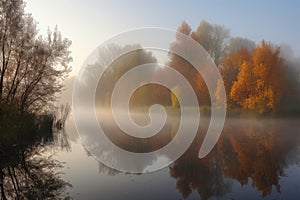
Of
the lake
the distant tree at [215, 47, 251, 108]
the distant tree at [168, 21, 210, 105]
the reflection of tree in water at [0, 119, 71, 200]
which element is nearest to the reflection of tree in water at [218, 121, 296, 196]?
the lake

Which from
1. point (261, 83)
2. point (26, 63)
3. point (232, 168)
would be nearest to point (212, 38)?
point (261, 83)

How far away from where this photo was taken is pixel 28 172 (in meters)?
12.6

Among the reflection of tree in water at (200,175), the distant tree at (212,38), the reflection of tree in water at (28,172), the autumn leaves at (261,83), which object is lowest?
the reflection of tree in water at (200,175)

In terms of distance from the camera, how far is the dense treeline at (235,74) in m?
41.3

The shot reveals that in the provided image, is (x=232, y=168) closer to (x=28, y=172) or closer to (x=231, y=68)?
(x=28, y=172)

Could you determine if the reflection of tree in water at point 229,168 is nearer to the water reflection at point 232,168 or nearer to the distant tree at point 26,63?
the water reflection at point 232,168

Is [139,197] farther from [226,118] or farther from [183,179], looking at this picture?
[226,118]

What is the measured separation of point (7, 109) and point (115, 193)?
1191 centimetres

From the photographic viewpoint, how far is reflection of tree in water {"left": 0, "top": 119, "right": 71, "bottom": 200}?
9.84 m

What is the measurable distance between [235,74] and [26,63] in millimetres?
33706

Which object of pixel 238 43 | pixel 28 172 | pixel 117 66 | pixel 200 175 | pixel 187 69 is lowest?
pixel 200 175

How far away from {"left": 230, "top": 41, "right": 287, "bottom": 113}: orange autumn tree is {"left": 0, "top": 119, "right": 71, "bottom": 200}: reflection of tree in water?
30155 mm

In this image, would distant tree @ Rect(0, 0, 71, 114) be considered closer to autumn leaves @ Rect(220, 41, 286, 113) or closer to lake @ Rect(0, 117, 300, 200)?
lake @ Rect(0, 117, 300, 200)

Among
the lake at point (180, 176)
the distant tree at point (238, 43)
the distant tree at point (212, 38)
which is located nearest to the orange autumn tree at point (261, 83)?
the distant tree at point (212, 38)
